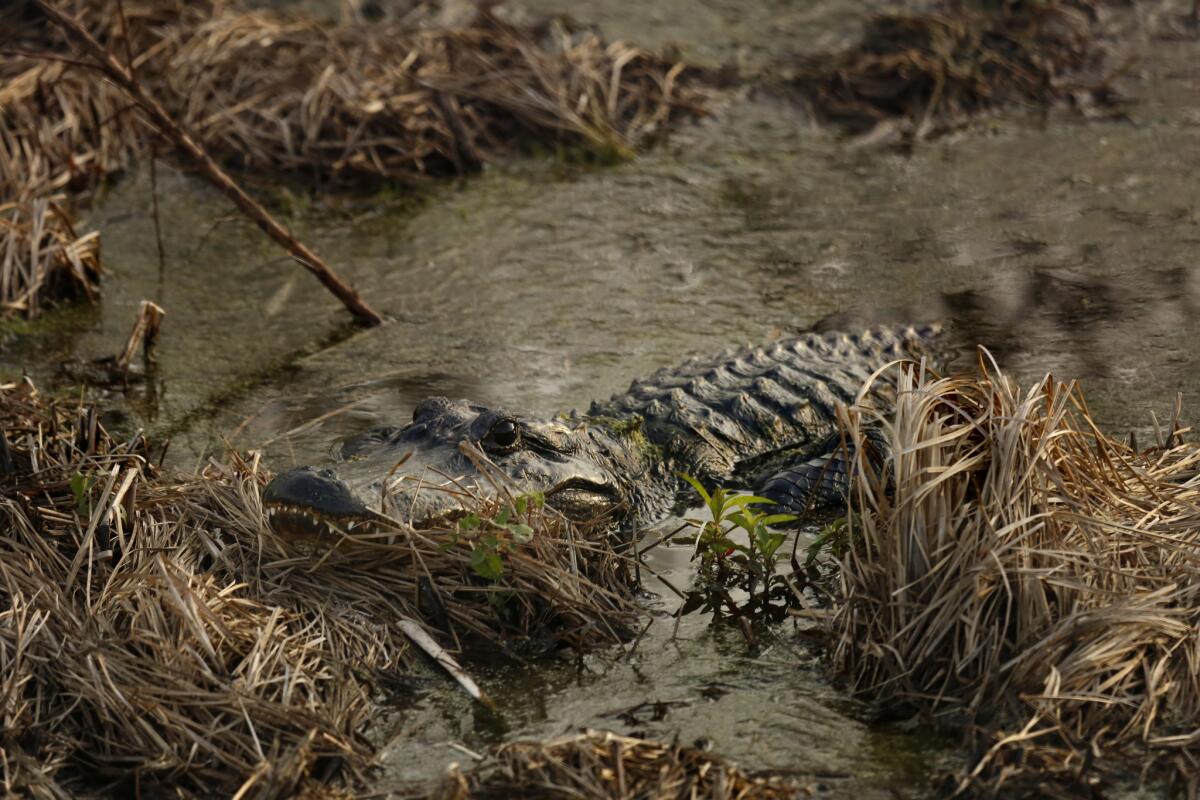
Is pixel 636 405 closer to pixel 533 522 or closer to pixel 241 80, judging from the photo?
pixel 533 522

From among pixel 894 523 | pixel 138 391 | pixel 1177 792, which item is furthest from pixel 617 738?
pixel 138 391

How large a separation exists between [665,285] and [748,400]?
1.60 meters

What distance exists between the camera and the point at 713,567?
430cm

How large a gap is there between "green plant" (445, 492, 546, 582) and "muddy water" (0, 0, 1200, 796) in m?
0.29

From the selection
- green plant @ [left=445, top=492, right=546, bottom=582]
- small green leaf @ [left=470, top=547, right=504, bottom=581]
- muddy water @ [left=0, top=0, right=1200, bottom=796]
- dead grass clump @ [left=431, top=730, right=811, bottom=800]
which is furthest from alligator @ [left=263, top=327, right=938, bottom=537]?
dead grass clump @ [left=431, top=730, right=811, bottom=800]

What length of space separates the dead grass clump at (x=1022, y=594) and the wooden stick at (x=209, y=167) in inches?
129

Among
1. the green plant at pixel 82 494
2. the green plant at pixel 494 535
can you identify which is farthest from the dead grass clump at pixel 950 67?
the green plant at pixel 82 494

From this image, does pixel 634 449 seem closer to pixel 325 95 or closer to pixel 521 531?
pixel 521 531

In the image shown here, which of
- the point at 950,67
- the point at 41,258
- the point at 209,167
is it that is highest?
the point at 950,67

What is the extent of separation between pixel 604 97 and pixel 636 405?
4.26 meters

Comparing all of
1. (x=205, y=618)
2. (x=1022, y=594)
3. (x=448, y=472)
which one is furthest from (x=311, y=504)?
(x=1022, y=594)

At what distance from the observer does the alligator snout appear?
377 cm

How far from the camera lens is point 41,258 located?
258 inches

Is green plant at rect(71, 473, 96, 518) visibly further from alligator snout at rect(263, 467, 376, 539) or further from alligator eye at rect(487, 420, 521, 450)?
alligator eye at rect(487, 420, 521, 450)
